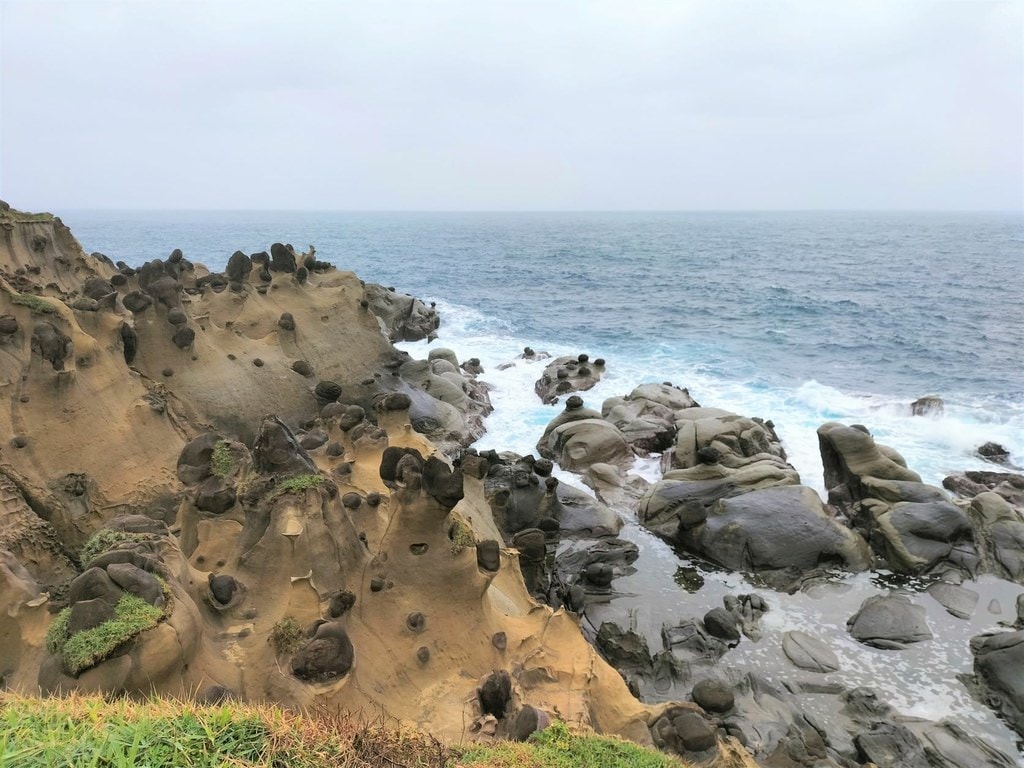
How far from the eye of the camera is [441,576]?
8.73 meters

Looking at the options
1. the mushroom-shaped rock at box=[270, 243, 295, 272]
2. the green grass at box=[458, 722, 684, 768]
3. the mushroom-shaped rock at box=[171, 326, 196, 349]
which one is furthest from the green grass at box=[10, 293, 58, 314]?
the green grass at box=[458, 722, 684, 768]

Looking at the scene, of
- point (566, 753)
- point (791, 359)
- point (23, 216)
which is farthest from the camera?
point (791, 359)

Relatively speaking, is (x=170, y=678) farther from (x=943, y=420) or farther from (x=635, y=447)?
(x=943, y=420)

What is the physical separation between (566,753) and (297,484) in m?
4.47

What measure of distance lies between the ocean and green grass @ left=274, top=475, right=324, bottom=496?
7087mm

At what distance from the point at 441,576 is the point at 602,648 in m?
5.02

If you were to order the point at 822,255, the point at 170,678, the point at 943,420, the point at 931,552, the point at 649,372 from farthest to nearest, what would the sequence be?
1. the point at 822,255
2. the point at 649,372
3. the point at 943,420
4. the point at 931,552
5. the point at 170,678

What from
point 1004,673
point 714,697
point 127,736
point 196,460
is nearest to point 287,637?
point 127,736

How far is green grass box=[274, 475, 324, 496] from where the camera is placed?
27.9ft

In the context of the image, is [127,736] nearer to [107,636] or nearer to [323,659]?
[107,636]

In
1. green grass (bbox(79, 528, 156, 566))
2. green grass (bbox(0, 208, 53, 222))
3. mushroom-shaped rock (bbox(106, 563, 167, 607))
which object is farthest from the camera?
green grass (bbox(0, 208, 53, 222))

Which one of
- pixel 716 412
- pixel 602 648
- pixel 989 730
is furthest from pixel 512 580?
pixel 716 412

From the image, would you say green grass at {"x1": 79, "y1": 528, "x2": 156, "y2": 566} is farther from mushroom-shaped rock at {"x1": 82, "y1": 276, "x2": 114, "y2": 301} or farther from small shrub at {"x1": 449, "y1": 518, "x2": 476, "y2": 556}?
mushroom-shaped rock at {"x1": 82, "y1": 276, "x2": 114, "y2": 301}

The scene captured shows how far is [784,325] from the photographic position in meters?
46.0
